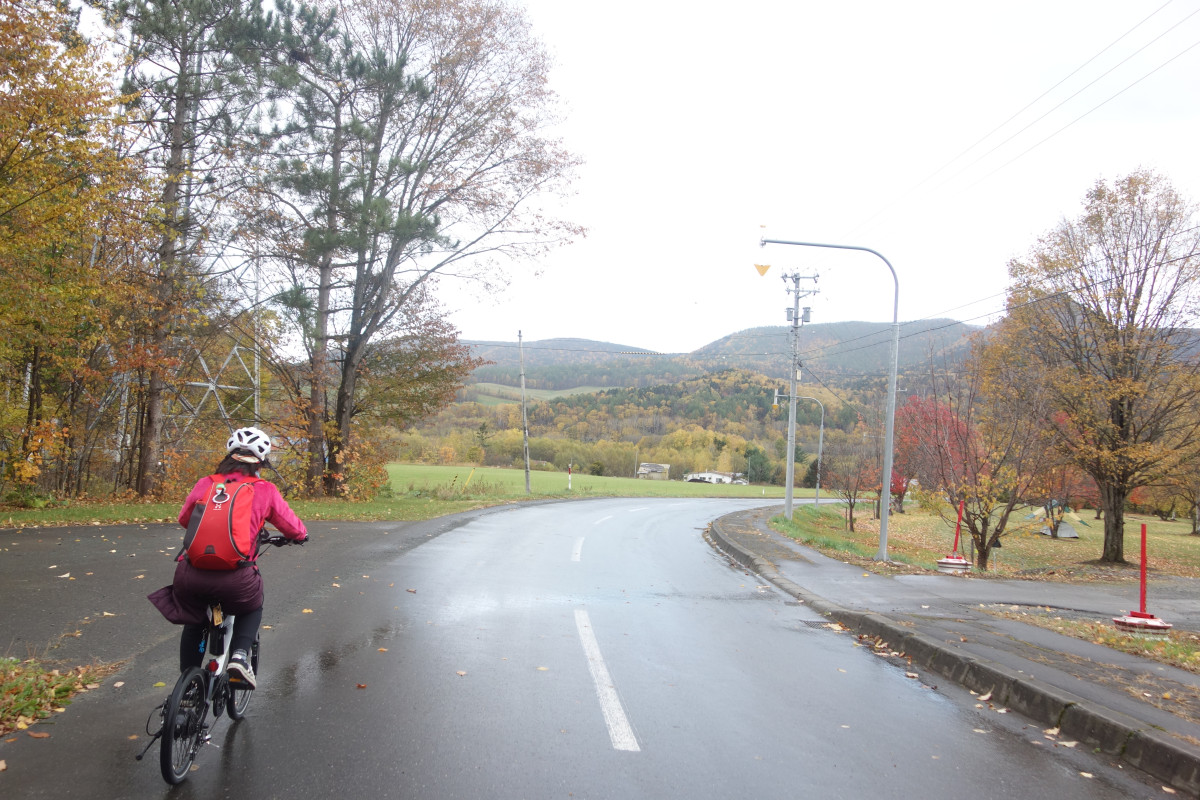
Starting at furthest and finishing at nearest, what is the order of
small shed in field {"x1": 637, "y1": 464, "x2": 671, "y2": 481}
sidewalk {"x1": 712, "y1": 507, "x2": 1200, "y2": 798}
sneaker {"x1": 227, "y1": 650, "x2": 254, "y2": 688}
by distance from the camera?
1. small shed in field {"x1": 637, "y1": 464, "x2": 671, "y2": 481}
2. sidewalk {"x1": 712, "y1": 507, "x2": 1200, "y2": 798}
3. sneaker {"x1": 227, "y1": 650, "x2": 254, "y2": 688}

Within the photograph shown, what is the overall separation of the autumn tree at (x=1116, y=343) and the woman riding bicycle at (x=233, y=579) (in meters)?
20.2

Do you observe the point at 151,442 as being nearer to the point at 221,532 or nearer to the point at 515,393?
the point at 221,532

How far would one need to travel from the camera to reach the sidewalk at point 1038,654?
4.66 metres

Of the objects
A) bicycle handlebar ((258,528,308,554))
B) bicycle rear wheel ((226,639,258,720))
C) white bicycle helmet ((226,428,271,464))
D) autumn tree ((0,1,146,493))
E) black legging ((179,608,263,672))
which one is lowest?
bicycle rear wheel ((226,639,258,720))

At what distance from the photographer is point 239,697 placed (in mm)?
4512

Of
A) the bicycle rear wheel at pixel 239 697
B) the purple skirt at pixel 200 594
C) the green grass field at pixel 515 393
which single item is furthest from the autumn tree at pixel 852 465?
the purple skirt at pixel 200 594

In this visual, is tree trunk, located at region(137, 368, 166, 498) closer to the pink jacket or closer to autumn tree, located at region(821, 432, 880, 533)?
the pink jacket

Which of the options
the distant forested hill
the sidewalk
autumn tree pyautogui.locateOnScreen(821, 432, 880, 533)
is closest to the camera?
the sidewalk

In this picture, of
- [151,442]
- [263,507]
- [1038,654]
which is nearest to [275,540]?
[263,507]

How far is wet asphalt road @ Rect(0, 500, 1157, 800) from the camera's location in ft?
12.0

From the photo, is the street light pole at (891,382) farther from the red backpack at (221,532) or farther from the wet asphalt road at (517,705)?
the red backpack at (221,532)

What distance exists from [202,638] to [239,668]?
0.26 meters

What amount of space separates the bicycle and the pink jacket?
0.15 m

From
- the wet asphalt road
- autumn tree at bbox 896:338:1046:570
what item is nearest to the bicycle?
the wet asphalt road
